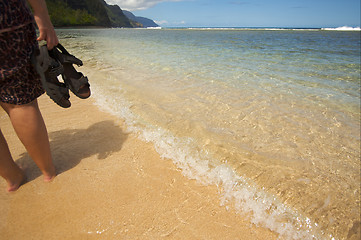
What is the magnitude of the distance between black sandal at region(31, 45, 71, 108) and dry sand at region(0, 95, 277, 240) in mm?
660

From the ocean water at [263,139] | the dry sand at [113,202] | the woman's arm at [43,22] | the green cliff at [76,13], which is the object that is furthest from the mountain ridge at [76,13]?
the dry sand at [113,202]

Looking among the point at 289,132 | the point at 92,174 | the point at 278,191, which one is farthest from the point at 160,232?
the point at 289,132

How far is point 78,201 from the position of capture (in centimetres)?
137

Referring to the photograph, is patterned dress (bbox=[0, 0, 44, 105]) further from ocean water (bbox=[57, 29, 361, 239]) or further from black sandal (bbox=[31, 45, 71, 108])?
ocean water (bbox=[57, 29, 361, 239])

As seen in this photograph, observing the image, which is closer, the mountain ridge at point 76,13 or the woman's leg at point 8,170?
the woman's leg at point 8,170

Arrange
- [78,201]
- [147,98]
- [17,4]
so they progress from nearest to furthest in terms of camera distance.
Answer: [17,4] → [78,201] → [147,98]

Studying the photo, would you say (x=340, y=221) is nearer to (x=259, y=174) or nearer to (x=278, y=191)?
(x=278, y=191)

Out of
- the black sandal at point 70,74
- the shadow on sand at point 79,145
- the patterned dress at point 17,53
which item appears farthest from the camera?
the shadow on sand at point 79,145

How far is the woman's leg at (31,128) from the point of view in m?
1.27

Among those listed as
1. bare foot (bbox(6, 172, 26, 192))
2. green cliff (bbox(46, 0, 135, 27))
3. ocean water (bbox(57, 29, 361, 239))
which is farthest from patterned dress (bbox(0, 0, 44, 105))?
green cliff (bbox(46, 0, 135, 27))

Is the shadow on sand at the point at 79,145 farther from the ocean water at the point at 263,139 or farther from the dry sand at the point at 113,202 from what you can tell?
the ocean water at the point at 263,139

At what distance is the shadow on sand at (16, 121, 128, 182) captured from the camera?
171 centimetres

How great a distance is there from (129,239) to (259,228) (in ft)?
2.82

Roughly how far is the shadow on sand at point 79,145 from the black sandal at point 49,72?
0.61m
